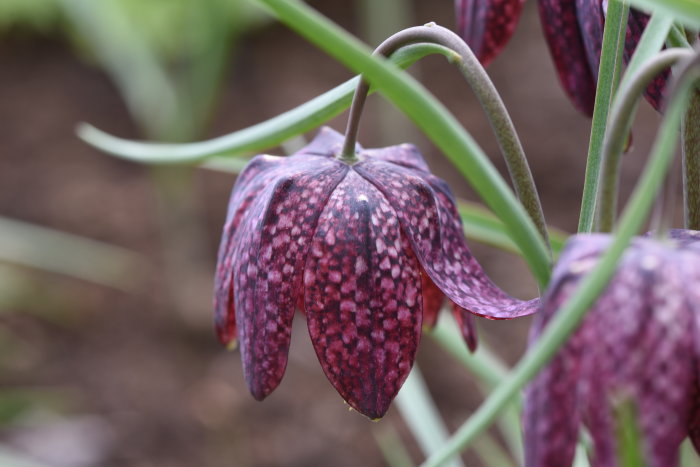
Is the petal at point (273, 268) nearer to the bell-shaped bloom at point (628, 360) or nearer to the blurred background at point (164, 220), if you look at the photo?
the bell-shaped bloom at point (628, 360)

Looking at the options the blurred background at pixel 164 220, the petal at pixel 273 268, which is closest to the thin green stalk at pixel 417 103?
the petal at pixel 273 268

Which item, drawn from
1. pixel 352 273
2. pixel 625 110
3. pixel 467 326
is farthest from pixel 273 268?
pixel 625 110

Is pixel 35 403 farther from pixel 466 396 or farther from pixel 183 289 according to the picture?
pixel 466 396

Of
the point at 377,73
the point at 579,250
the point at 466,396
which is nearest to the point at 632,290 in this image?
the point at 579,250

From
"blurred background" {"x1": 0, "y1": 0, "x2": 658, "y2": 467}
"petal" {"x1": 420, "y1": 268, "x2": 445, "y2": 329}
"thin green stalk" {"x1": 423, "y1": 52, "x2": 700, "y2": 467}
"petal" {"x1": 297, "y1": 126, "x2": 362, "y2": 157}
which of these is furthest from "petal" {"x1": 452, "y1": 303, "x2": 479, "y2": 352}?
"blurred background" {"x1": 0, "y1": 0, "x2": 658, "y2": 467}

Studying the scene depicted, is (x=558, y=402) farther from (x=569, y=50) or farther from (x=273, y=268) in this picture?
(x=569, y=50)

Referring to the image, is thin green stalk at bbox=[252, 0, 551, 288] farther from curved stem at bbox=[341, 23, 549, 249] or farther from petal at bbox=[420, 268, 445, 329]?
petal at bbox=[420, 268, 445, 329]
